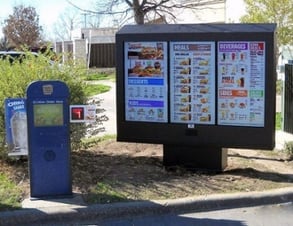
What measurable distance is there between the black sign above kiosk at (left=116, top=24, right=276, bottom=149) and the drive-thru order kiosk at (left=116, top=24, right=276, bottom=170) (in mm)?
12

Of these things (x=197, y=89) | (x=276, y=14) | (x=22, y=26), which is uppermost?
(x=22, y=26)

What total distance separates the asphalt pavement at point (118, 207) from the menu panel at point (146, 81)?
70.6 inches

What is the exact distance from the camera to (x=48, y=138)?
6.04m

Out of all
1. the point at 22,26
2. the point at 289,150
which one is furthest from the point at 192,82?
the point at 22,26

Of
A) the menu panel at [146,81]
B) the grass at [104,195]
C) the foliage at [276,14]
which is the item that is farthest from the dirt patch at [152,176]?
the foliage at [276,14]

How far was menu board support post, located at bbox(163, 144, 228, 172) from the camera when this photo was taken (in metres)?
7.50

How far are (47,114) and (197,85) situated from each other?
7.40ft

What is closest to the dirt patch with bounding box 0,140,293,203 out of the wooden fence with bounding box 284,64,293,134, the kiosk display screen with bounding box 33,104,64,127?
the kiosk display screen with bounding box 33,104,64,127

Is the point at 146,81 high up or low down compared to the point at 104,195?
up

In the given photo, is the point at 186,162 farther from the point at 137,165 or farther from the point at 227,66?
the point at 227,66

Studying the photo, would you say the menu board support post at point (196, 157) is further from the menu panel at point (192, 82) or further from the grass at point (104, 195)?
the grass at point (104, 195)

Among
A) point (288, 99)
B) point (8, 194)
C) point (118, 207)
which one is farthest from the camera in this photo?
point (288, 99)

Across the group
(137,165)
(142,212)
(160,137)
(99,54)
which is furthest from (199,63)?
(99,54)

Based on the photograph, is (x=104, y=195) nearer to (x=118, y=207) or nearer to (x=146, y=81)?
(x=118, y=207)
